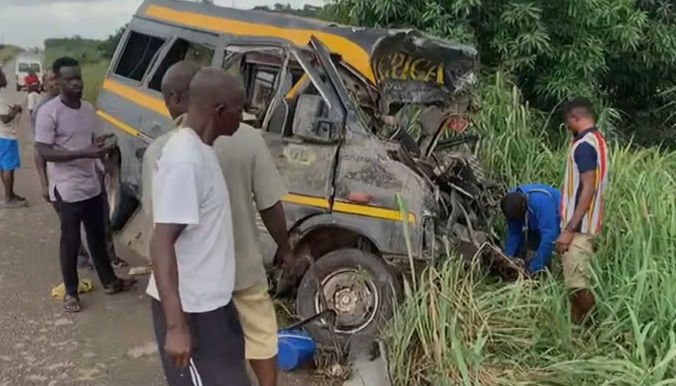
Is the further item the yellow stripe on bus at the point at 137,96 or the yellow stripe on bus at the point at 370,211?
the yellow stripe on bus at the point at 137,96

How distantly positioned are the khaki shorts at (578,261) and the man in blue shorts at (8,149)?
21.7ft

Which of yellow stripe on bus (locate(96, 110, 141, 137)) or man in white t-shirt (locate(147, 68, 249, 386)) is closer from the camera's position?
man in white t-shirt (locate(147, 68, 249, 386))

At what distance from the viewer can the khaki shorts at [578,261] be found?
4949 millimetres

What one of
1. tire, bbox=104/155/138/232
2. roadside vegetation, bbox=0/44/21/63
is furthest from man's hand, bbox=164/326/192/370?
roadside vegetation, bbox=0/44/21/63

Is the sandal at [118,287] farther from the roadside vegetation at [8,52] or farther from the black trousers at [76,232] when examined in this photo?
the roadside vegetation at [8,52]

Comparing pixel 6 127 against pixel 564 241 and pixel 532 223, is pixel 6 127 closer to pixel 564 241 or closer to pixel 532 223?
pixel 532 223

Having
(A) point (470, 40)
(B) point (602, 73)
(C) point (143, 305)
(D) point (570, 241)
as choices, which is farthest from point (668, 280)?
(B) point (602, 73)

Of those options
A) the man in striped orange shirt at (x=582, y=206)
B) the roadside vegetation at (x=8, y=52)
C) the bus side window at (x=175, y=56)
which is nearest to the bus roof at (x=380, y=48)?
the bus side window at (x=175, y=56)

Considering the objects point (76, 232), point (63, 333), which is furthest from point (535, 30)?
point (63, 333)

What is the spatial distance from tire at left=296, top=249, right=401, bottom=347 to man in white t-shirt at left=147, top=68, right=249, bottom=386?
1850 mm

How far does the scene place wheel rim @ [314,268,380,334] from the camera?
5086mm

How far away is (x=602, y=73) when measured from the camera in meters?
9.93

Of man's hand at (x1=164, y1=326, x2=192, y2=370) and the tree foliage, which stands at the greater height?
the tree foliage

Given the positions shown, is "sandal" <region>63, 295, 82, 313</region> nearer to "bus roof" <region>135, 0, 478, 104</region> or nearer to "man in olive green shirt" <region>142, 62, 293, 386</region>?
"bus roof" <region>135, 0, 478, 104</region>
